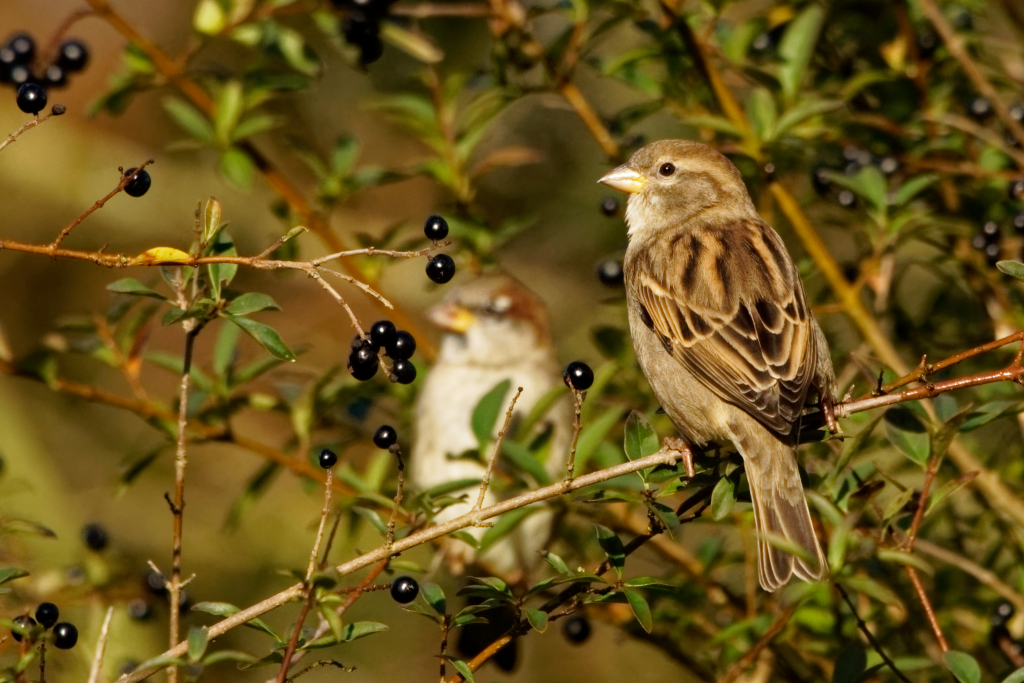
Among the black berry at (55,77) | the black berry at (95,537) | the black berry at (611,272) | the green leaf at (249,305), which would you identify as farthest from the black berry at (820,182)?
the black berry at (95,537)

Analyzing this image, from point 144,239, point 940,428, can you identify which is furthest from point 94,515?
point 940,428

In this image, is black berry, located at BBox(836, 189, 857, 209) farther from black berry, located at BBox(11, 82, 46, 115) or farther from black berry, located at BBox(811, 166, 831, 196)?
black berry, located at BBox(11, 82, 46, 115)

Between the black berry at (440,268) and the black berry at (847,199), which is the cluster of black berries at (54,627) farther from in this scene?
the black berry at (847,199)

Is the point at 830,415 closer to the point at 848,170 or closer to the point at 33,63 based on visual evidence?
the point at 848,170

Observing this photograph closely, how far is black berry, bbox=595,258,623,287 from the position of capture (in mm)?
3707

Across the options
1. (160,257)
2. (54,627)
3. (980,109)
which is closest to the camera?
(160,257)

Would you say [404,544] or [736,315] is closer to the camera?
[404,544]

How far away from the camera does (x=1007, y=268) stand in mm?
2117

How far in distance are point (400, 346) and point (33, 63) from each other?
63.1 inches

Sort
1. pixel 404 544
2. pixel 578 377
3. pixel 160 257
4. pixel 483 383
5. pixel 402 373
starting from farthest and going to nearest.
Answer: pixel 483 383
pixel 578 377
pixel 402 373
pixel 160 257
pixel 404 544

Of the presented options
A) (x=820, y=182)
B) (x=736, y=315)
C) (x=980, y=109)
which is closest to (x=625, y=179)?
(x=820, y=182)

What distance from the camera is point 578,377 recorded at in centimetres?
243

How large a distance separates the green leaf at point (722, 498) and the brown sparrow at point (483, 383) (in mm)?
1485

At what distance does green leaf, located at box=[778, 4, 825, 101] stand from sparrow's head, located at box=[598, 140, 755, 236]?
280 mm
